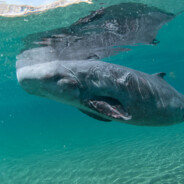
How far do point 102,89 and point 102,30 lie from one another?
28.9ft

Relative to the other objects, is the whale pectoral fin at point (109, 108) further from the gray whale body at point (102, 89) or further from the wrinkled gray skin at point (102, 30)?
the wrinkled gray skin at point (102, 30)

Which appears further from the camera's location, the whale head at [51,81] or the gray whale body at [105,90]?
the gray whale body at [105,90]

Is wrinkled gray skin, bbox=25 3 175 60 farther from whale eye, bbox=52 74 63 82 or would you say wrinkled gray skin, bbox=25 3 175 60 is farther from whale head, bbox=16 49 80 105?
whale eye, bbox=52 74 63 82

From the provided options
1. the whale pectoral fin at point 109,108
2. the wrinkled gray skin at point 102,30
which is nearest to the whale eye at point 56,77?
the whale pectoral fin at point 109,108

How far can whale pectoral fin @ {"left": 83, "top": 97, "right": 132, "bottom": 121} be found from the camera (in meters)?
4.31

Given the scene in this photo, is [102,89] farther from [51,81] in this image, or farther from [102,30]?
[102,30]

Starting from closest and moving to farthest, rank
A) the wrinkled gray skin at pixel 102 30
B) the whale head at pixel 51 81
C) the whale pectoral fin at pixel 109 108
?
1. the whale head at pixel 51 81
2. the whale pectoral fin at pixel 109 108
3. the wrinkled gray skin at pixel 102 30

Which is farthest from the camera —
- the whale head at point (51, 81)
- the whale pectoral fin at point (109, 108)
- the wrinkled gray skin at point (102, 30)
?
the wrinkled gray skin at point (102, 30)

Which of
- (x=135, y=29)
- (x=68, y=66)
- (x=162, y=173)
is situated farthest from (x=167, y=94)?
(x=135, y=29)

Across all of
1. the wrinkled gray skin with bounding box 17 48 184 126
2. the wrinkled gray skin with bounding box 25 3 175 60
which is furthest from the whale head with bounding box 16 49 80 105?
the wrinkled gray skin with bounding box 25 3 175 60

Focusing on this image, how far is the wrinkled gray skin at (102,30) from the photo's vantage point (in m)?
11.3

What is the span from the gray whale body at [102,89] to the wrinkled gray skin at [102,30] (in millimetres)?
6791

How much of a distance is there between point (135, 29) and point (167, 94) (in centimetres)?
864

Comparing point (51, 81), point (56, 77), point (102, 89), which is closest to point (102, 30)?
point (102, 89)
